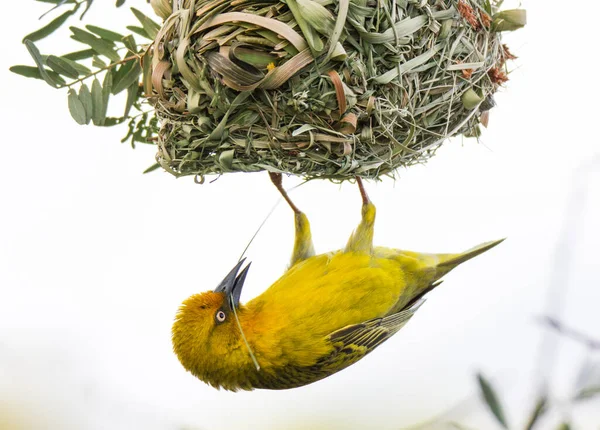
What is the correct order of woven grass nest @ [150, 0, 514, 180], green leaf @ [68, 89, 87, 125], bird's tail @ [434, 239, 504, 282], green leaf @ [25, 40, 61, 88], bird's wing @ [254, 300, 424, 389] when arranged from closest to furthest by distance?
woven grass nest @ [150, 0, 514, 180] < green leaf @ [25, 40, 61, 88] < green leaf @ [68, 89, 87, 125] < bird's wing @ [254, 300, 424, 389] < bird's tail @ [434, 239, 504, 282]

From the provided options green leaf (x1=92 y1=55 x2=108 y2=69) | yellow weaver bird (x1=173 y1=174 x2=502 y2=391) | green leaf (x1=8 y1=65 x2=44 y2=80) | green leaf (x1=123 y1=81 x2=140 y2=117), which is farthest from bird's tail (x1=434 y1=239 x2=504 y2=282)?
green leaf (x1=8 y1=65 x2=44 y2=80)

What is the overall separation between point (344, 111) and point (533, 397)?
724mm

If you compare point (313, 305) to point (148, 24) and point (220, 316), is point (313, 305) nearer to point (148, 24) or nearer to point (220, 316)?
point (220, 316)

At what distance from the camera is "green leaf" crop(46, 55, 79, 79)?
1446 millimetres

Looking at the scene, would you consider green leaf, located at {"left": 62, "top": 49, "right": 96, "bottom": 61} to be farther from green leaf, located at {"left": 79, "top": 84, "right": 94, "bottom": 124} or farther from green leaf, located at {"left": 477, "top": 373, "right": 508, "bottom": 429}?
green leaf, located at {"left": 477, "top": 373, "right": 508, "bottom": 429}

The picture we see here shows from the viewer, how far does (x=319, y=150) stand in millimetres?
1355

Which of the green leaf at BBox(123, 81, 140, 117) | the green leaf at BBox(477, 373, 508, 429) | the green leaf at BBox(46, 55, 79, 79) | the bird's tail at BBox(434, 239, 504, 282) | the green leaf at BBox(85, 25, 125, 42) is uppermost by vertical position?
the green leaf at BBox(85, 25, 125, 42)

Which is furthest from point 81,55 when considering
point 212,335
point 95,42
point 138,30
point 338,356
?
point 338,356

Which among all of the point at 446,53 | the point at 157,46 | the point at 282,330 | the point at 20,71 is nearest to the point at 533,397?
the point at 446,53

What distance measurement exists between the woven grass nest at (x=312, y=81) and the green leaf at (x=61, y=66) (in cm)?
21

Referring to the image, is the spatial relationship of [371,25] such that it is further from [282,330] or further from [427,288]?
[427,288]

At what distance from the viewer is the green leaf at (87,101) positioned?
149 cm

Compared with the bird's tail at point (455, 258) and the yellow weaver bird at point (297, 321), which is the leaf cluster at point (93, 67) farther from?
the bird's tail at point (455, 258)

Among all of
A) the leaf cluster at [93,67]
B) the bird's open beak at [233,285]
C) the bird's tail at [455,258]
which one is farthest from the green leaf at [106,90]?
the bird's tail at [455,258]
